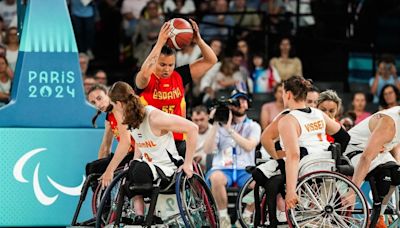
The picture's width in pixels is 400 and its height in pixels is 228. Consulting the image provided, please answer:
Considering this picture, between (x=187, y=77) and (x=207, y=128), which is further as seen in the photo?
(x=207, y=128)

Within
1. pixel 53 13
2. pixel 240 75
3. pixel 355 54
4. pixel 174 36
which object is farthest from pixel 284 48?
pixel 174 36

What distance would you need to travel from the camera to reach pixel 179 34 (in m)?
11.1

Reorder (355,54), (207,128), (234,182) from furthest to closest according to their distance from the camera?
(355,54), (207,128), (234,182)

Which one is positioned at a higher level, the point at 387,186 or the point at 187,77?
the point at 187,77

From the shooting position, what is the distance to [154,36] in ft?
57.5

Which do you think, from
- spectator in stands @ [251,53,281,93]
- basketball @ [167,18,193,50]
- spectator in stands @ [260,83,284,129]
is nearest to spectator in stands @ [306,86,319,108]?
basketball @ [167,18,193,50]

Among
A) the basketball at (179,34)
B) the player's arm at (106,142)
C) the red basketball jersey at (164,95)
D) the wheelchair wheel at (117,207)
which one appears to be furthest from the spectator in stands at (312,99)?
the wheelchair wheel at (117,207)

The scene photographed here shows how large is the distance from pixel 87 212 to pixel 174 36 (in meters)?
2.49

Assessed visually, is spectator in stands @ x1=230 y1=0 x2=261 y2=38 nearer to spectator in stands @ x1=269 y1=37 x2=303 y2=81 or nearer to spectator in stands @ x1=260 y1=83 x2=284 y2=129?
spectator in stands @ x1=269 y1=37 x2=303 y2=81

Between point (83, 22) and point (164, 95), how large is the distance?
6.20 m

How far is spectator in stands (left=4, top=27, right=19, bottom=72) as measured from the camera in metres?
16.3

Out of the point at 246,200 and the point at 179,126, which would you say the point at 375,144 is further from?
the point at 179,126

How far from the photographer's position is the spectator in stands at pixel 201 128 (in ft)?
47.8

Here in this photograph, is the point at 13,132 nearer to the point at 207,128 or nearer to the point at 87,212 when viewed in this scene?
the point at 87,212
